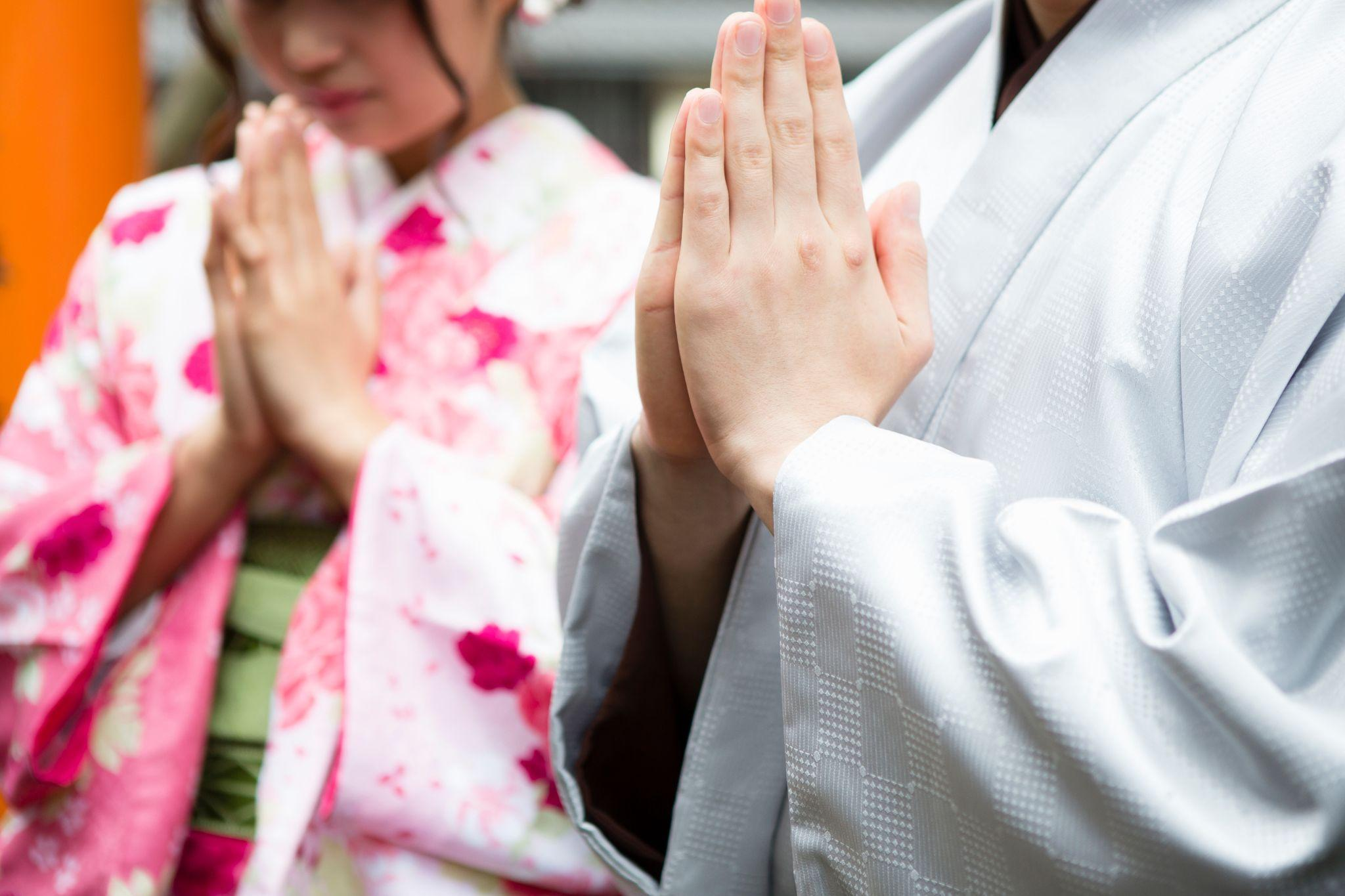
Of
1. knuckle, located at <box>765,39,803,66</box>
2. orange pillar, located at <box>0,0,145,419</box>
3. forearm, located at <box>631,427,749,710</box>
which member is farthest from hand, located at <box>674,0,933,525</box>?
orange pillar, located at <box>0,0,145,419</box>

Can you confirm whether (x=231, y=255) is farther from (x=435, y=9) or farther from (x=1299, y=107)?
(x=1299, y=107)

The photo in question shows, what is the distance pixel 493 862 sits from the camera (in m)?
1.01

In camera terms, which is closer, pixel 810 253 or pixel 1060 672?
pixel 1060 672

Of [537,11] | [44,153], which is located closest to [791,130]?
[537,11]

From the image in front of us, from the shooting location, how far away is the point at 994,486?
0.66 metres

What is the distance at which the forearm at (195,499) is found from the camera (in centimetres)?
116

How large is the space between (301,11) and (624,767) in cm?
79

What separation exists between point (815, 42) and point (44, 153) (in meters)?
1.42

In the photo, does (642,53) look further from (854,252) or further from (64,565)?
(854,252)

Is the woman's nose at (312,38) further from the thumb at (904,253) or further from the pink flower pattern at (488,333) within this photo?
the thumb at (904,253)

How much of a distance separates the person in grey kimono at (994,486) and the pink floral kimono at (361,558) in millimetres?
143

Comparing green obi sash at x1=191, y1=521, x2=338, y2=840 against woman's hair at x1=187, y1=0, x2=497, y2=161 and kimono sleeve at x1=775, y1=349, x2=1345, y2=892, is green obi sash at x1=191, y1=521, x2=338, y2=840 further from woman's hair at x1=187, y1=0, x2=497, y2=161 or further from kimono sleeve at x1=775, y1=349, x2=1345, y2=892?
kimono sleeve at x1=775, y1=349, x2=1345, y2=892

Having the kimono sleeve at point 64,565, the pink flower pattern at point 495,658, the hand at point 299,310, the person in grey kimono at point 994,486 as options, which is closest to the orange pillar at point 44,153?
the kimono sleeve at point 64,565

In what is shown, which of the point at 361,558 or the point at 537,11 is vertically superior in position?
the point at 537,11
